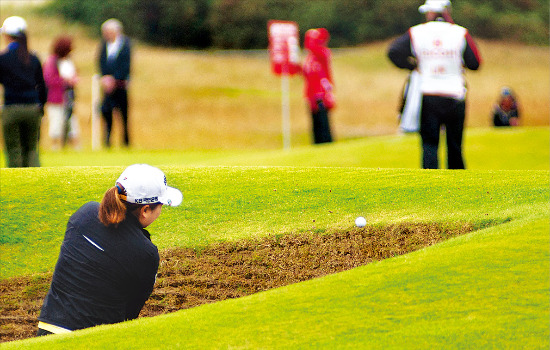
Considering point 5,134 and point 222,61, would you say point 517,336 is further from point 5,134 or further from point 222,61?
point 222,61

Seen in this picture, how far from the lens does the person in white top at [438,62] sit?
916 centimetres

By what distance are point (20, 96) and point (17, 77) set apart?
246 mm

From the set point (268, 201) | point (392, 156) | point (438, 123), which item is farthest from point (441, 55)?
point (392, 156)

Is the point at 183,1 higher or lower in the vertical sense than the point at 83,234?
higher

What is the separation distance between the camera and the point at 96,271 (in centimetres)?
532

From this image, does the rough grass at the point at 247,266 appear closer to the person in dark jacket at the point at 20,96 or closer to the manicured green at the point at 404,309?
the manicured green at the point at 404,309

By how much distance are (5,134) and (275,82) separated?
30.8m

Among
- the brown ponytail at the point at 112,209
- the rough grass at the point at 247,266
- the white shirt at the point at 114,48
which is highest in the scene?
the white shirt at the point at 114,48

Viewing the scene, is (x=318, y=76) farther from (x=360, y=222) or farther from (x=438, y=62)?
(x=360, y=222)

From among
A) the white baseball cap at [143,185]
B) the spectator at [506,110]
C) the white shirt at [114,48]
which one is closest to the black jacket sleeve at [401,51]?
the white baseball cap at [143,185]

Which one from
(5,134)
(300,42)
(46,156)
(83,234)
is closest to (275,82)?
(300,42)

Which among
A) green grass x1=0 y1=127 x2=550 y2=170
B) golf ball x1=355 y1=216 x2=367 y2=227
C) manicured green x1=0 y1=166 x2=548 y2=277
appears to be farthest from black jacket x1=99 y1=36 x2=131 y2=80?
golf ball x1=355 y1=216 x2=367 y2=227

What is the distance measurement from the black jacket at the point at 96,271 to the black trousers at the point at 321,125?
39.9 ft

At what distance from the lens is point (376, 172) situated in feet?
29.0
